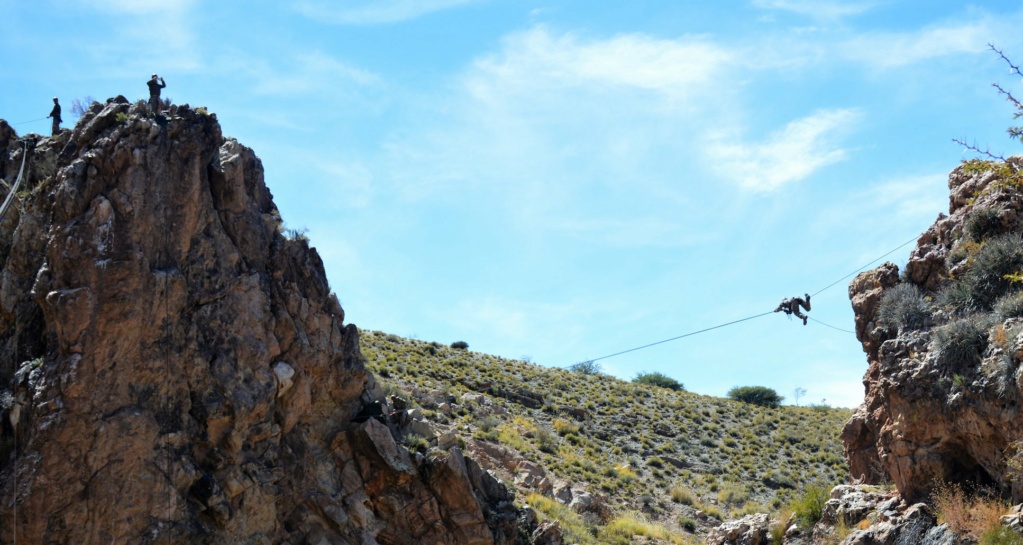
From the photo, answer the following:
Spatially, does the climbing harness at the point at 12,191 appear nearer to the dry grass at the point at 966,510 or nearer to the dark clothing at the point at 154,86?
the dark clothing at the point at 154,86

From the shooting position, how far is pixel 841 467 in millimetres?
41031

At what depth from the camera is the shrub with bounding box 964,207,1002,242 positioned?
20.0 meters

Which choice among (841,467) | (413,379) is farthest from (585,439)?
(841,467)

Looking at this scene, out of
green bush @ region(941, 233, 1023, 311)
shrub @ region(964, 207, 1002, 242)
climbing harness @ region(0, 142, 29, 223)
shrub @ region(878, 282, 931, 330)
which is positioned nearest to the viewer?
climbing harness @ region(0, 142, 29, 223)

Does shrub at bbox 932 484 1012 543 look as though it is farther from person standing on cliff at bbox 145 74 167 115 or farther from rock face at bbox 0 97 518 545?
person standing on cliff at bbox 145 74 167 115

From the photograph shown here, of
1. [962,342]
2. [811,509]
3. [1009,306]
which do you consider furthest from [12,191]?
[1009,306]

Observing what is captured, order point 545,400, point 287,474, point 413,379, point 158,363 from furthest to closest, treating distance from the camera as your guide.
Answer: point 545,400, point 413,379, point 287,474, point 158,363

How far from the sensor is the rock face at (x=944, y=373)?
1747cm

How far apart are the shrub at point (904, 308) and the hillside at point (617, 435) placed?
42.6 feet

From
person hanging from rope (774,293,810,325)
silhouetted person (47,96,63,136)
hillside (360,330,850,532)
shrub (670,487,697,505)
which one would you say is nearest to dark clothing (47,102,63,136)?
silhouetted person (47,96,63,136)

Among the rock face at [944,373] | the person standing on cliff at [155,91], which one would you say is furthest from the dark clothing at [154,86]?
the rock face at [944,373]

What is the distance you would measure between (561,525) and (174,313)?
47.2 feet

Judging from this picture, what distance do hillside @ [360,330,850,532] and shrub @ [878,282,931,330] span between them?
13.0m

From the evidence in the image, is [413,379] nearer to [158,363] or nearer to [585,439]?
[585,439]
